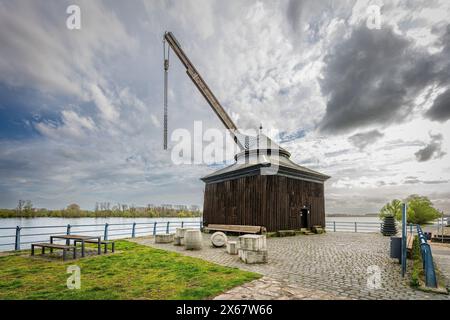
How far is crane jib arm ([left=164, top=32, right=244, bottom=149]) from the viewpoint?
17703 mm

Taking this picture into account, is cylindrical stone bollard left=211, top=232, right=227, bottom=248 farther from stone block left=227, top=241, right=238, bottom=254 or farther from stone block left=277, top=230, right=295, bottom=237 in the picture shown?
stone block left=277, top=230, right=295, bottom=237

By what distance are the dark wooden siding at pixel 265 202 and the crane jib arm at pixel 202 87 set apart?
16.8 feet

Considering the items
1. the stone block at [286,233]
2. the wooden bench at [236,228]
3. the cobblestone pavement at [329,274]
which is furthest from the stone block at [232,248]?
the stone block at [286,233]

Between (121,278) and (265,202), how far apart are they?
1119 cm

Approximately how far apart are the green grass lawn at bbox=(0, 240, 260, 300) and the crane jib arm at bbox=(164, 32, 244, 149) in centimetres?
1372

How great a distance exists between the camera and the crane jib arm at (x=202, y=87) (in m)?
17.7

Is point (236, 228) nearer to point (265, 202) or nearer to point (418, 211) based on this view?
point (265, 202)

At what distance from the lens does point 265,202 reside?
15867 millimetres

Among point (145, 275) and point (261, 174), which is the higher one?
point (261, 174)

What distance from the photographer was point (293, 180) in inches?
699

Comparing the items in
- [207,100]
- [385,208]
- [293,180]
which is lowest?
[385,208]
